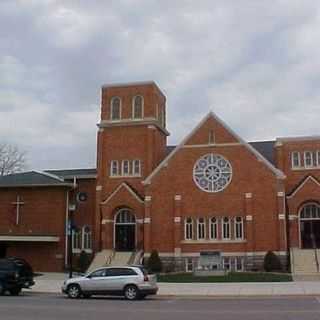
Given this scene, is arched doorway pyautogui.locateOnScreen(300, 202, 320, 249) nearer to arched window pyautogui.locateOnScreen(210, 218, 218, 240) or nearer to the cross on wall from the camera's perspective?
arched window pyautogui.locateOnScreen(210, 218, 218, 240)

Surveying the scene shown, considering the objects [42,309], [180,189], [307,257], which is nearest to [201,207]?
[180,189]

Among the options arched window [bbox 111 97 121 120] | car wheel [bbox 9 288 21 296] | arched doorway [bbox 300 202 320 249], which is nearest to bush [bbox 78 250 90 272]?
arched window [bbox 111 97 121 120]

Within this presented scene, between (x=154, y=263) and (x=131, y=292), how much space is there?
1840 cm

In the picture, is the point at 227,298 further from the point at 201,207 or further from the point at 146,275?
the point at 201,207

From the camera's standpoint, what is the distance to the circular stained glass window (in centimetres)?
4797

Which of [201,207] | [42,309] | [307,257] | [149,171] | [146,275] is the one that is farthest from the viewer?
[149,171]

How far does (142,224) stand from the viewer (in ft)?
162

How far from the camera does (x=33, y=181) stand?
51.9m

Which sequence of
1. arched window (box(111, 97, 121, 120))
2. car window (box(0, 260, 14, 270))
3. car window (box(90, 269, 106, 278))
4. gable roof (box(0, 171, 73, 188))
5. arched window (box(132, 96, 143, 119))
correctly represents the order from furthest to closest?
arched window (box(111, 97, 121, 120))
arched window (box(132, 96, 143, 119))
gable roof (box(0, 171, 73, 188))
car window (box(0, 260, 14, 270))
car window (box(90, 269, 106, 278))

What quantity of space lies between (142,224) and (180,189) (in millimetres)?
4377

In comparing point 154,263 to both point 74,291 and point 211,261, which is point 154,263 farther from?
point 74,291

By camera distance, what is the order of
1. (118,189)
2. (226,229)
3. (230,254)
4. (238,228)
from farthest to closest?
(118,189) < (226,229) < (238,228) < (230,254)

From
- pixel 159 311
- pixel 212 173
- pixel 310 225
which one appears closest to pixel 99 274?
pixel 159 311

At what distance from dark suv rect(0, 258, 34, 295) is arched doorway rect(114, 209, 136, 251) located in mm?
19631
